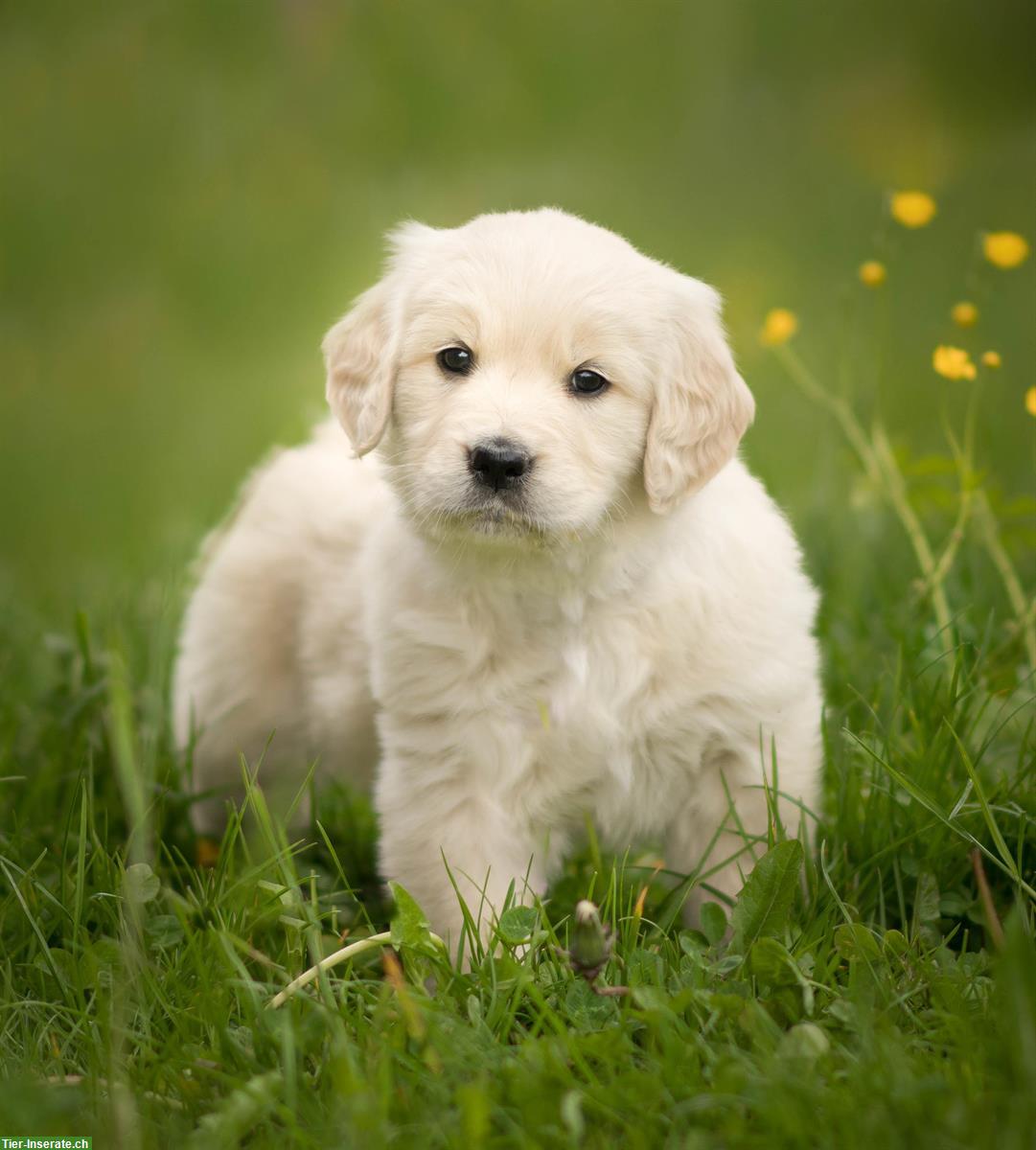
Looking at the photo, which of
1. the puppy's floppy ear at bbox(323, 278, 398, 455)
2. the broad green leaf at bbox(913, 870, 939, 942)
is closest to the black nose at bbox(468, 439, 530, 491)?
the puppy's floppy ear at bbox(323, 278, 398, 455)

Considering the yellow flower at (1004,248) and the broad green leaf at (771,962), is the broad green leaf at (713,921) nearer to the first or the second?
the broad green leaf at (771,962)

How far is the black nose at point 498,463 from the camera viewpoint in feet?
7.09

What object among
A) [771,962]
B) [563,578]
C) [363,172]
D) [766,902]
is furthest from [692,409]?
[363,172]

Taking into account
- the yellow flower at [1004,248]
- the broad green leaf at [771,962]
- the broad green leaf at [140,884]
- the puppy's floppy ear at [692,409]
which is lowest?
the broad green leaf at [140,884]

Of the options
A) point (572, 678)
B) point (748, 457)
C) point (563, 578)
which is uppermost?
point (748, 457)

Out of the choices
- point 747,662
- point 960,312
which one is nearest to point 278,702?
point 747,662

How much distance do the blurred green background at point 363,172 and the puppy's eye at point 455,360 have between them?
3.30 meters

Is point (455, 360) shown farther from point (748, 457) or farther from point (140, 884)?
point (748, 457)

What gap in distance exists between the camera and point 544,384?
2287 millimetres

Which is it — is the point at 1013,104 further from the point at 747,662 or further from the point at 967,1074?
the point at 967,1074

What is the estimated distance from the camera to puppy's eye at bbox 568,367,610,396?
2.33 metres

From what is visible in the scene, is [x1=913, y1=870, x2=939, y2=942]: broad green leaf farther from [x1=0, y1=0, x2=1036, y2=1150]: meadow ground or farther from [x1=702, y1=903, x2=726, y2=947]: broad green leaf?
[x1=702, y1=903, x2=726, y2=947]: broad green leaf

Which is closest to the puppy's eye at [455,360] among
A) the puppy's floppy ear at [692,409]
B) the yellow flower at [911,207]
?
the puppy's floppy ear at [692,409]

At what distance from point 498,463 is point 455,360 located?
33 cm
